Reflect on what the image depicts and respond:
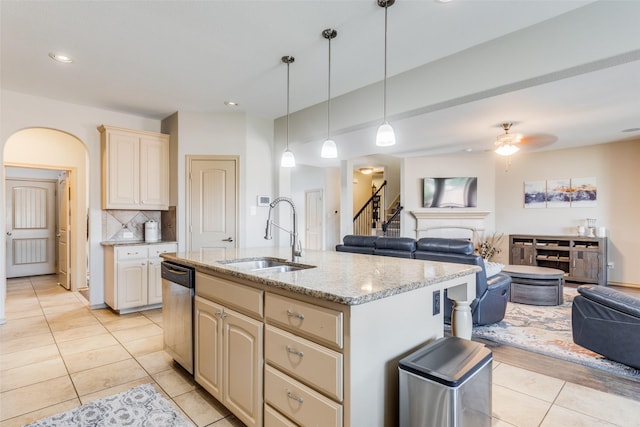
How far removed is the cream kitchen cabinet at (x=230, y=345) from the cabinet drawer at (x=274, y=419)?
0.15ft

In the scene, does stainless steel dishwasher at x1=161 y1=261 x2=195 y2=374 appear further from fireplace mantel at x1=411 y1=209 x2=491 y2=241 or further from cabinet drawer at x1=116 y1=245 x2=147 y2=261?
fireplace mantel at x1=411 y1=209 x2=491 y2=241

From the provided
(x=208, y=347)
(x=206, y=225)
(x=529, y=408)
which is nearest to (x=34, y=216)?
(x=206, y=225)

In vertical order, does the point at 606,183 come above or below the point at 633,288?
above

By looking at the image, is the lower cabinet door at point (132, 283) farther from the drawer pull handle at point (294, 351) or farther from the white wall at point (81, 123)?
the drawer pull handle at point (294, 351)

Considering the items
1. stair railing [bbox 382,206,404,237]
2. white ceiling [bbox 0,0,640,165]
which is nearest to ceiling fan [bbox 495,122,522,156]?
white ceiling [bbox 0,0,640,165]

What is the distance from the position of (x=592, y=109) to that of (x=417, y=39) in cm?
290

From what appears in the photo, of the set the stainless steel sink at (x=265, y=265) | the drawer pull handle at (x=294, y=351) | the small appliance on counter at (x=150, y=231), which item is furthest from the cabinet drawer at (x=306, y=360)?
the small appliance on counter at (x=150, y=231)

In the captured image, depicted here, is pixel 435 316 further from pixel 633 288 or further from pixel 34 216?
pixel 34 216

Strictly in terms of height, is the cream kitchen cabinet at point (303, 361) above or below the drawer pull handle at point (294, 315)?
below

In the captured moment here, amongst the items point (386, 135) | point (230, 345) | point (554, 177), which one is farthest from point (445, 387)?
point (554, 177)

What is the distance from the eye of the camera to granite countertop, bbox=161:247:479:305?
1409 millimetres

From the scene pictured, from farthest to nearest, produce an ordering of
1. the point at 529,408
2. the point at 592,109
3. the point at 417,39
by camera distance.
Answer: the point at 592,109 → the point at 417,39 → the point at 529,408

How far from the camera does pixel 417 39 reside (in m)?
2.71

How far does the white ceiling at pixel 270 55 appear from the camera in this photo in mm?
2359
